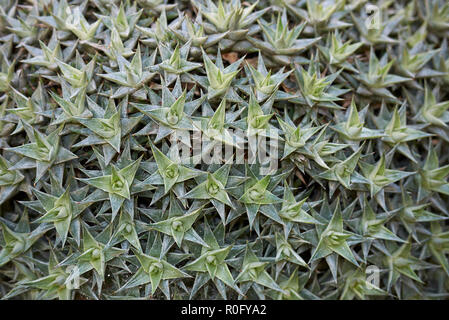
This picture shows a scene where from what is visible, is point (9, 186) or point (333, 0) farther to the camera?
point (333, 0)

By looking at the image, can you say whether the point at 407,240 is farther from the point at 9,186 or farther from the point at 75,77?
the point at 9,186

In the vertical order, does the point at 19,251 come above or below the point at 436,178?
below
